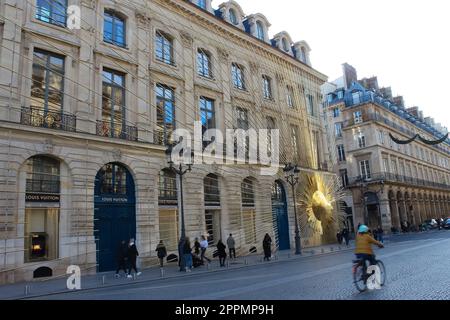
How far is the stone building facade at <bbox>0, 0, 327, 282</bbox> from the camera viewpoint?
15.1 metres

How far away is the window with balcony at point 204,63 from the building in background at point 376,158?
75.1 feet

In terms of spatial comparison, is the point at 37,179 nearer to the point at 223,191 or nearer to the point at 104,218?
the point at 104,218

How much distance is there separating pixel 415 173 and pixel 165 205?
50.2 m

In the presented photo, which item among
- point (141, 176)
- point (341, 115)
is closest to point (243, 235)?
point (141, 176)

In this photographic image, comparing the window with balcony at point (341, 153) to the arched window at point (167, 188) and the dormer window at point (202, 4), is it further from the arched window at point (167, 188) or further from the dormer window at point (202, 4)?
the arched window at point (167, 188)

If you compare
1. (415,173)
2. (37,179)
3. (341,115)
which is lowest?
(37,179)

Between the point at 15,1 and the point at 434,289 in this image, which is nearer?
the point at 434,289

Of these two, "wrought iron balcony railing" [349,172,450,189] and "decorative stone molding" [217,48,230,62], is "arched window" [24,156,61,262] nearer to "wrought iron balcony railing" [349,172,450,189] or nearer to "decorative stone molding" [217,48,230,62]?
"decorative stone molding" [217,48,230,62]

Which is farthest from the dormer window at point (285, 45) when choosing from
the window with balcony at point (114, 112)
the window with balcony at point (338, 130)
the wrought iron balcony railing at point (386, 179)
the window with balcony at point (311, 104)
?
the window with balcony at point (338, 130)

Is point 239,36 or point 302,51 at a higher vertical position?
point 302,51

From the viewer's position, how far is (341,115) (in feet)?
178

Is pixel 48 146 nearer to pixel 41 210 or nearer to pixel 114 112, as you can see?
pixel 41 210

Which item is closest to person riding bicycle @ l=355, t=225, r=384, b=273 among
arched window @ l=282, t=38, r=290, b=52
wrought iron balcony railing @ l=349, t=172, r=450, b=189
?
arched window @ l=282, t=38, r=290, b=52

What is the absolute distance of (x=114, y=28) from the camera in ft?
65.1
